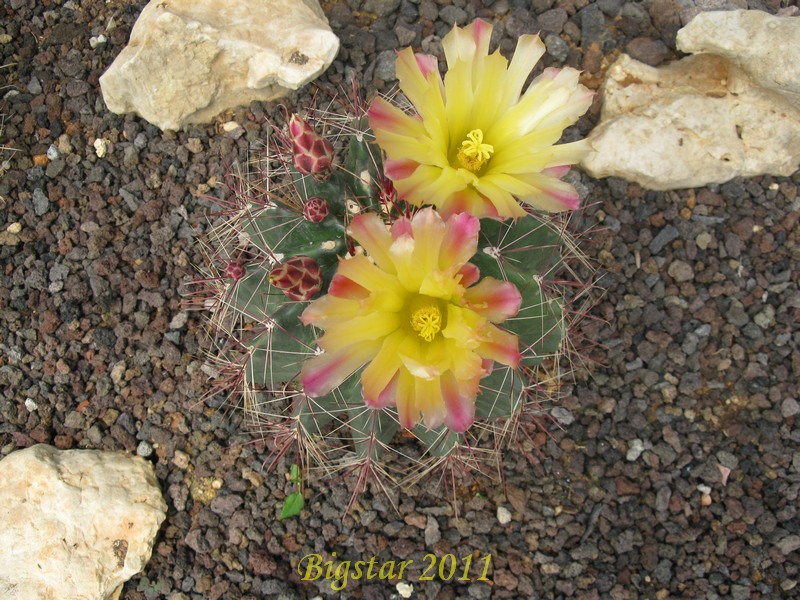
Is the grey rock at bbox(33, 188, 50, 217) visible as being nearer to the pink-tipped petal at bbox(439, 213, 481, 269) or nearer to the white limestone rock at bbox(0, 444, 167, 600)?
the white limestone rock at bbox(0, 444, 167, 600)

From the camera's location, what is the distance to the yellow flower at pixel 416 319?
4.98ft

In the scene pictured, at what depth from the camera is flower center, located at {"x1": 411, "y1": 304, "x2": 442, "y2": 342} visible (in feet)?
5.23

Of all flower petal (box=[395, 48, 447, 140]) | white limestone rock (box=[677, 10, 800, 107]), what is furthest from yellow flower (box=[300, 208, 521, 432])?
white limestone rock (box=[677, 10, 800, 107])

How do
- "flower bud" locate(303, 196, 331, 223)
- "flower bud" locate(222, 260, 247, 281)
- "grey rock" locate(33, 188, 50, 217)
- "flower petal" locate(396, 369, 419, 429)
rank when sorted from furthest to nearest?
"grey rock" locate(33, 188, 50, 217)
"flower bud" locate(222, 260, 247, 281)
"flower bud" locate(303, 196, 331, 223)
"flower petal" locate(396, 369, 419, 429)

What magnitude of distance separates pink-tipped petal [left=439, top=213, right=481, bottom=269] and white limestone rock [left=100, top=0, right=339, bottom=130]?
1.66 metres

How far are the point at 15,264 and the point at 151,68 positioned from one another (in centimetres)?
94

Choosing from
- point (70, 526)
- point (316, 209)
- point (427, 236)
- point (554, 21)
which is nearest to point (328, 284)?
point (316, 209)

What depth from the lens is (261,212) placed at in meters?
2.30

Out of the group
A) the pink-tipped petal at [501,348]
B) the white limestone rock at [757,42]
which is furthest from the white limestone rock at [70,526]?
the white limestone rock at [757,42]

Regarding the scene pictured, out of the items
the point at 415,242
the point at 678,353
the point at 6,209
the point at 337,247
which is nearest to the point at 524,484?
the point at 678,353

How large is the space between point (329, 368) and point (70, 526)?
152cm

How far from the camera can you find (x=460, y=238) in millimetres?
1521

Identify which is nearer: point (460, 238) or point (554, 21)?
point (460, 238)

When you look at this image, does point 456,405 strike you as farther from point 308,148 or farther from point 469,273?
point 308,148
